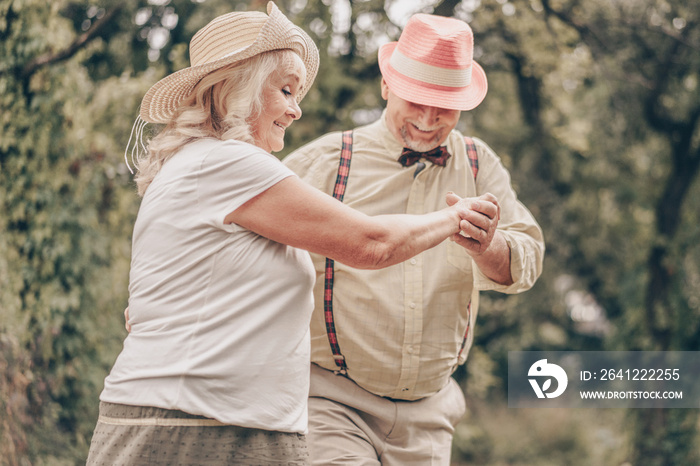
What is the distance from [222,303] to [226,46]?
693 millimetres

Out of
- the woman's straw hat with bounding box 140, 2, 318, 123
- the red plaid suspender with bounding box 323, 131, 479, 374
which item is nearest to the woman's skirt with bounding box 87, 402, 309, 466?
the woman's straw hat with bounding box 140, 2, 318, 123

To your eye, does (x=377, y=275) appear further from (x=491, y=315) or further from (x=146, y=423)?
(x=491, y=315)

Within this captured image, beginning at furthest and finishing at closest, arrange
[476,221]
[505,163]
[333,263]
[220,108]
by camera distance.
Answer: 1. [505,163]
2. [333,263]
3. [476,221]
4. [220,108]

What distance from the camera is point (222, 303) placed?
5.61ft

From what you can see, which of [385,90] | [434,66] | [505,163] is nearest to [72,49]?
[385,90]

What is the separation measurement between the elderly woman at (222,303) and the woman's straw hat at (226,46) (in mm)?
26

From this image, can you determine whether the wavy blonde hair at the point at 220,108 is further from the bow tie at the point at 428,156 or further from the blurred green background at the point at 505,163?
the blurred green background at the point at 505,163

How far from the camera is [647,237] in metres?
8.68

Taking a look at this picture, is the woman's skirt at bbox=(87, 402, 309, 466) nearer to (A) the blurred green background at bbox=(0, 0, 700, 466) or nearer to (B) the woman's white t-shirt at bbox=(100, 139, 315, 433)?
(B) the woman's white t-shirt at bbox=(100, 139, 315, 433)

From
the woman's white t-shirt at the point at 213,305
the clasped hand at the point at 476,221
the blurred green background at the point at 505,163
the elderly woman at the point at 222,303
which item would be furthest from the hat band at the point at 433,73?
the blurred green background at the point at 505,163

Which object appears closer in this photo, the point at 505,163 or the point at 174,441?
the point at 174,441

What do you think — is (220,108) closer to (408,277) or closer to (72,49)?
(408,277)

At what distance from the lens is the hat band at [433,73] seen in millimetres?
2771

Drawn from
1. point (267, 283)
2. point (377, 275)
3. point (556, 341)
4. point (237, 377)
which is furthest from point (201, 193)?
point (556, 341)
